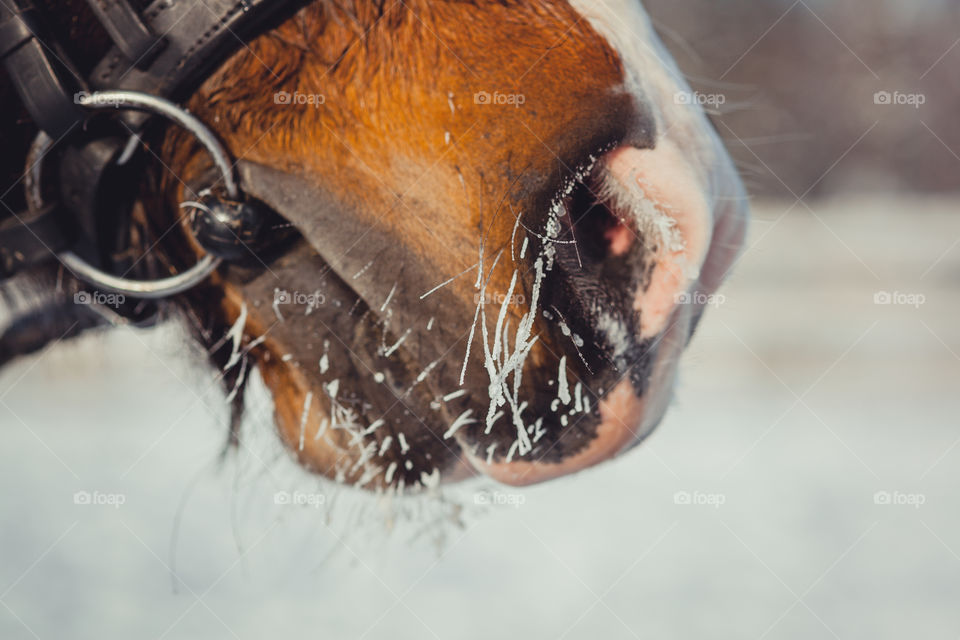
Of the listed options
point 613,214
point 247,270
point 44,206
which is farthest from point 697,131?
point 44,206

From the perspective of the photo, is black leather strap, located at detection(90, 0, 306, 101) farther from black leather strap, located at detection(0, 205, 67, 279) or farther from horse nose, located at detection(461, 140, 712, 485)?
horse nose, located at detection(461, 140, 712, 485)

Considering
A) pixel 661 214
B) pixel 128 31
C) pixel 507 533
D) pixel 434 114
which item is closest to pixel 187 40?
pixel 128 31

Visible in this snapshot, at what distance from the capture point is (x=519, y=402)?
394 millimetres

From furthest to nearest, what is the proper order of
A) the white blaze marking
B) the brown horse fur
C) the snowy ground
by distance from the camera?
the snowy ground
the white blaze marking
the brown horse fur

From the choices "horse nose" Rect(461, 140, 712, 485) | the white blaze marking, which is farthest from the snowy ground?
"horse nose" Rect(461, 140, 712, 485)

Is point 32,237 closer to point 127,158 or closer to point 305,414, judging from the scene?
point 127,158

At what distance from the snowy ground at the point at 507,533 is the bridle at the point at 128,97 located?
16 cm

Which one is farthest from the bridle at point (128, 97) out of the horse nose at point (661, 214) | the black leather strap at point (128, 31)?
the horse nose at point (661, 214)

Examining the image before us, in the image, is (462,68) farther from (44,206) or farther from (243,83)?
(44,206)

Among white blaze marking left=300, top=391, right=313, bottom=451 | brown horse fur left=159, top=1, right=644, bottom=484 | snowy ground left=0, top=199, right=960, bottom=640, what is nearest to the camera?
brown horse fur left=159, top=1, right=644, bottom=484

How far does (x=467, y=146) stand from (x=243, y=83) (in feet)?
0.51

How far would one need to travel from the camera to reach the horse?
344 millimetres

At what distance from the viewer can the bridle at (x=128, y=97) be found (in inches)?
15.2

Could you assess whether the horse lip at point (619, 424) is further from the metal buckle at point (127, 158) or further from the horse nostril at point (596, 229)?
the metal buckle at point (127, 158)
